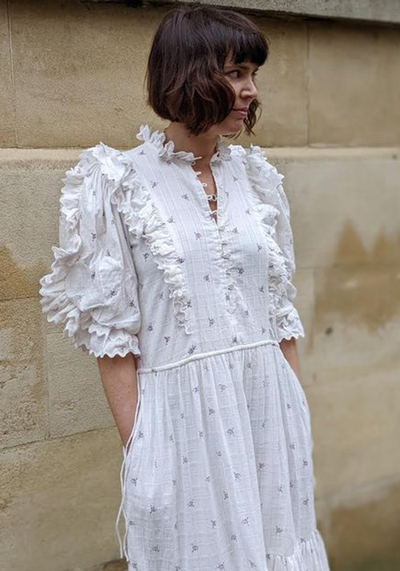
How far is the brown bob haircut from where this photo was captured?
197 centimetres

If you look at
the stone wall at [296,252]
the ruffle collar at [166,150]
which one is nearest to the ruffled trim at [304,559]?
the stone wall at [296,252]

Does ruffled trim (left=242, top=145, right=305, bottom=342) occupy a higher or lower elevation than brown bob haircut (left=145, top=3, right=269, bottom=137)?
lower

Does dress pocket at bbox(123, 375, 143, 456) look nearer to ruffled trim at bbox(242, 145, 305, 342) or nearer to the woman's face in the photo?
ruffled trim at bbox(242, 145, 305, 342)

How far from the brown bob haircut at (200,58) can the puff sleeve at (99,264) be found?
0.23 m

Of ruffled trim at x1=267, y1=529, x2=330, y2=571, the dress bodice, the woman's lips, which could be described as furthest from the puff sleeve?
ruffled trim at x1=267, y1=529, x2=330, y2=571

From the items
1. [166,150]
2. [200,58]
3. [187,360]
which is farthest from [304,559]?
[200,58]

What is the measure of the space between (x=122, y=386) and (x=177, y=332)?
197 millimetres

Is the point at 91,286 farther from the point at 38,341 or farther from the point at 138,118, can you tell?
the point at 138,118

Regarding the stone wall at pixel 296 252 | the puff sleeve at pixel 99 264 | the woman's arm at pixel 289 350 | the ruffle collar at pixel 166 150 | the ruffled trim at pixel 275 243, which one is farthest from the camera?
the stone wall at pixel 296 252

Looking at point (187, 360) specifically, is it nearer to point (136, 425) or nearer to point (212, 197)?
point (136, 425)

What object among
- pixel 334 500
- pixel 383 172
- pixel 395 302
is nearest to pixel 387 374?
pixel 395 302

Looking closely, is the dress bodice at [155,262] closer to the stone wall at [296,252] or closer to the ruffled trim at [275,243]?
the ruffled trim at [275,243]

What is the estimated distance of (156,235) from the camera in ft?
6.48

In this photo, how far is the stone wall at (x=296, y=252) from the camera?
269 cm
